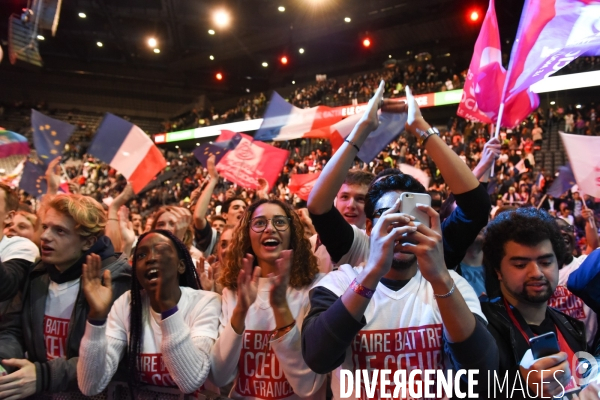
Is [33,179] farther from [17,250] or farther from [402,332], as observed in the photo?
[402,332]

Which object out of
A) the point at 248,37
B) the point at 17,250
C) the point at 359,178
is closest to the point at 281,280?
the point at 359,178

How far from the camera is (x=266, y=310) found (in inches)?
80.7

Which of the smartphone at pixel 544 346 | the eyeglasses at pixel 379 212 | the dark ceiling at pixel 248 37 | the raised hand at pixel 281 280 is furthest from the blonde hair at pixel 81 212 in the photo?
the dark ceiling at pixel 248 37

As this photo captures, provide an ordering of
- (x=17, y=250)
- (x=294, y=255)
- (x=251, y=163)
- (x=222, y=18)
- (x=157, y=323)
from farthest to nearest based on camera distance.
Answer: (x=222, y=18) < (x=251, y=163) < (x=17, y=250) < (x=294, y=255) < (x=157, y=323)

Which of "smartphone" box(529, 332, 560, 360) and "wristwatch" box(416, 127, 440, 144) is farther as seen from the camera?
"wristwatch" box(416, 127, 440, 144)

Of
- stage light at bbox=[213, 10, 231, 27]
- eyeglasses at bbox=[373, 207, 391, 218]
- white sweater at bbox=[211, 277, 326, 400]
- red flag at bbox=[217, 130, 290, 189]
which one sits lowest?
white sweater at bbox=[211, 277, 326, 400]

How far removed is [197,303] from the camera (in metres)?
2.12

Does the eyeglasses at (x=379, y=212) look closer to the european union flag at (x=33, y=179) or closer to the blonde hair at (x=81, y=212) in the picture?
the blonde hair at (x=81, y=212)

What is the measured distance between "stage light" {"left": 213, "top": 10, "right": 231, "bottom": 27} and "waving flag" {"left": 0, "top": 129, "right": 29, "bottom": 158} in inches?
736

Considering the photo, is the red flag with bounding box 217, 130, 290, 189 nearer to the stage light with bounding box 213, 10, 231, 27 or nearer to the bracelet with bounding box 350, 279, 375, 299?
the bracelet with bounding box 350, 279, 375, 299

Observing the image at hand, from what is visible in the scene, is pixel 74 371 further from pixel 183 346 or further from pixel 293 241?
pixel 293 241

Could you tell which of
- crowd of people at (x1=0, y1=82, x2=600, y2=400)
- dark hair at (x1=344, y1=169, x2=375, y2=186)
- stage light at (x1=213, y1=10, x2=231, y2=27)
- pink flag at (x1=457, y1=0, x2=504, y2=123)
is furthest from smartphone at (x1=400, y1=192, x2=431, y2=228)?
stage light at (x1=213, y1=10, x2=231, y2=27)

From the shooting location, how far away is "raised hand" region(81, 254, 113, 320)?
190 centimetres

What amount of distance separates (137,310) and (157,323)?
122 mm
